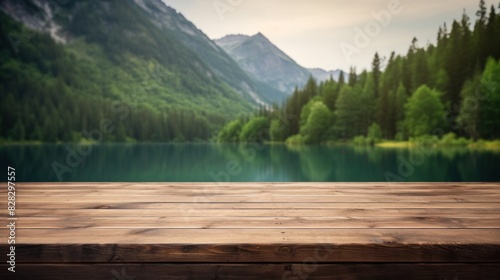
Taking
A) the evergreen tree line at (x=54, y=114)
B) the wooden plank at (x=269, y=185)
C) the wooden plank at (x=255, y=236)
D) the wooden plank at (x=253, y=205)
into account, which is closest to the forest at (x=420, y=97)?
the wooden plank at (x=269, y=185)

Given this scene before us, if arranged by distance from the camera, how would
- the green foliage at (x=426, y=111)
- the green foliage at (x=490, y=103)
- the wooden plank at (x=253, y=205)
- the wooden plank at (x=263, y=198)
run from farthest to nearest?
1. the green foliage at (x=426, y=111)
2. the green foliage at (x=490, y=103)
3. the wooden plank at (x=263, y=198)
4. the wooden plank at (x=253, y=205)

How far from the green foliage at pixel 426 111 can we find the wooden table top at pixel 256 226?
62.9m

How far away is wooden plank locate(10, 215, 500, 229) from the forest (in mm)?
57147

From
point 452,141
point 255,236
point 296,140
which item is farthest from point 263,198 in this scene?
point 296,140

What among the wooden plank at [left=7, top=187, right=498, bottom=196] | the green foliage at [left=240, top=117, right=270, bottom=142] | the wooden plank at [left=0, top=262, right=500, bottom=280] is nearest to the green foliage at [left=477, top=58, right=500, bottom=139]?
the wooden plank at [left=7, top=187, right=498, bottom=196]

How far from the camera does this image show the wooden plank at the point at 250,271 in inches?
74.5

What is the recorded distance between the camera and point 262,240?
1.94 m

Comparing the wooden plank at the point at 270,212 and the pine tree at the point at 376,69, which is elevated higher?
the pine tree at the point at 376,69

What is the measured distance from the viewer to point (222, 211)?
265 centimetres

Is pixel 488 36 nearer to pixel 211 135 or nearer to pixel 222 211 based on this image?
pixel 222 211

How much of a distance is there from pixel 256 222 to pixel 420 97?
214ft

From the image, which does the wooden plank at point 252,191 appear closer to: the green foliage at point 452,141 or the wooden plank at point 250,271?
the wooden plank at point 250,271

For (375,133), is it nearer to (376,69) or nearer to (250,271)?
(376,69)

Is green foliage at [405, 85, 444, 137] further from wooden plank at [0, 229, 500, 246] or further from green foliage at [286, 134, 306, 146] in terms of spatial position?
wooden plank at [0, 229, 500, 246]
